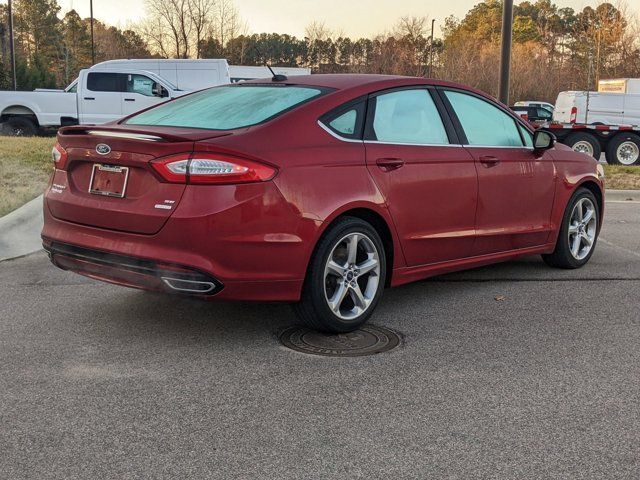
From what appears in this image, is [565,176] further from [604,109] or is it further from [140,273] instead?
[604,109]

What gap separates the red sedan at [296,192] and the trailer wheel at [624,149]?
1355cm

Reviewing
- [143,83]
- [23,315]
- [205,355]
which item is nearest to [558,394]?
[205,355]

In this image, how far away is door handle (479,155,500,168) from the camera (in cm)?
534

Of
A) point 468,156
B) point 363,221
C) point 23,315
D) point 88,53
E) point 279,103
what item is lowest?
point 23,315

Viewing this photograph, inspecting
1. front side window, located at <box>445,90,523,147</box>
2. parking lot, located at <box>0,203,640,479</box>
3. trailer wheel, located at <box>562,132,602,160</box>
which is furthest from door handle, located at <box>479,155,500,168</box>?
trailer wheel, located at <box>562,132,602,160</box>

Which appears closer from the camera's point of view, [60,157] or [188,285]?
[188,285]

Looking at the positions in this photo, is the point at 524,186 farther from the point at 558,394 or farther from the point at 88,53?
the point at 88,53

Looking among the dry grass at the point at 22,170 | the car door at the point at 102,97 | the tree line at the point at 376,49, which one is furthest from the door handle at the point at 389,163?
the tree line at the point at 376,49

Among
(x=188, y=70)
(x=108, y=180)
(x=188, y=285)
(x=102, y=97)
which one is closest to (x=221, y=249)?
(x=188, y=285)

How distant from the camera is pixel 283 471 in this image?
2.83m

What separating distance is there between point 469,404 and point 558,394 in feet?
1.57

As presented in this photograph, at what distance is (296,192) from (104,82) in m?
17.1

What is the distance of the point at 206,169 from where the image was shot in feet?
12.8

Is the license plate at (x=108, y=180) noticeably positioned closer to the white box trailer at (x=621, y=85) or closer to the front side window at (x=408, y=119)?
the front side window at (x=408, y=119)
